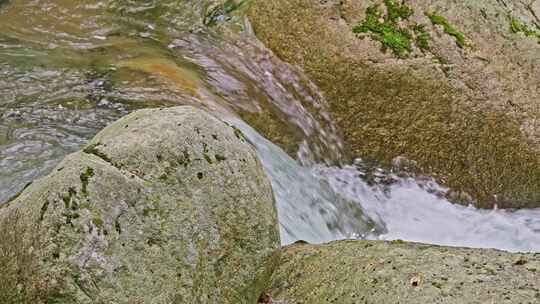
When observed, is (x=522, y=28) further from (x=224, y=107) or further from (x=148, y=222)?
(x=148, y=222)

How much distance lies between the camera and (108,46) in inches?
327

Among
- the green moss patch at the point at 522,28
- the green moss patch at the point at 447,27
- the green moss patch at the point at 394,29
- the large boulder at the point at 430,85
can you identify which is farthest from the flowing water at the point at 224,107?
the green moss patch at the point at 522,28

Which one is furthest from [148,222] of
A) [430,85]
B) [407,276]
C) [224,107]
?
[430,85]

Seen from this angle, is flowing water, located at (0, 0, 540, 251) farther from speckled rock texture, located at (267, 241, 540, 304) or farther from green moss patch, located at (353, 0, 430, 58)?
speckled rock texture, located at (267, 241, 540, 304)

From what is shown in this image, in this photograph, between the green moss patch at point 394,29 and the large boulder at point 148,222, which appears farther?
the green moss patch at point 394,29

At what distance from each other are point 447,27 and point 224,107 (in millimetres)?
3180

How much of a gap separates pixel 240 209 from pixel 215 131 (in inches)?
21.0

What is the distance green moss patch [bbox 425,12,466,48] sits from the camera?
26.2 feet

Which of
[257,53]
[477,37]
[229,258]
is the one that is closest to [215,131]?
[229,258]

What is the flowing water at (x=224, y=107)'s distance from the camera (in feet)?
21.2

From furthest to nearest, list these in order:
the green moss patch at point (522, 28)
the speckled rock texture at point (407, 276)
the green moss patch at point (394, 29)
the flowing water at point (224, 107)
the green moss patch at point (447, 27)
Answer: the green moss patch at point (522, 28), the green moss patch at point (447, 27), the green moss patch at point (394, 29), the flowing water at point (224, 107), the speckled rock texture at point (407, 276)

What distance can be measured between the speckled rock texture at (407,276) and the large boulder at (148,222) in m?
0.40

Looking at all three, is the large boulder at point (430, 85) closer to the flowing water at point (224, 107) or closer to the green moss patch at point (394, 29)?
the green moss patch at point (394, 29)

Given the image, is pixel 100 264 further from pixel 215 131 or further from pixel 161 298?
pixel 215 131
